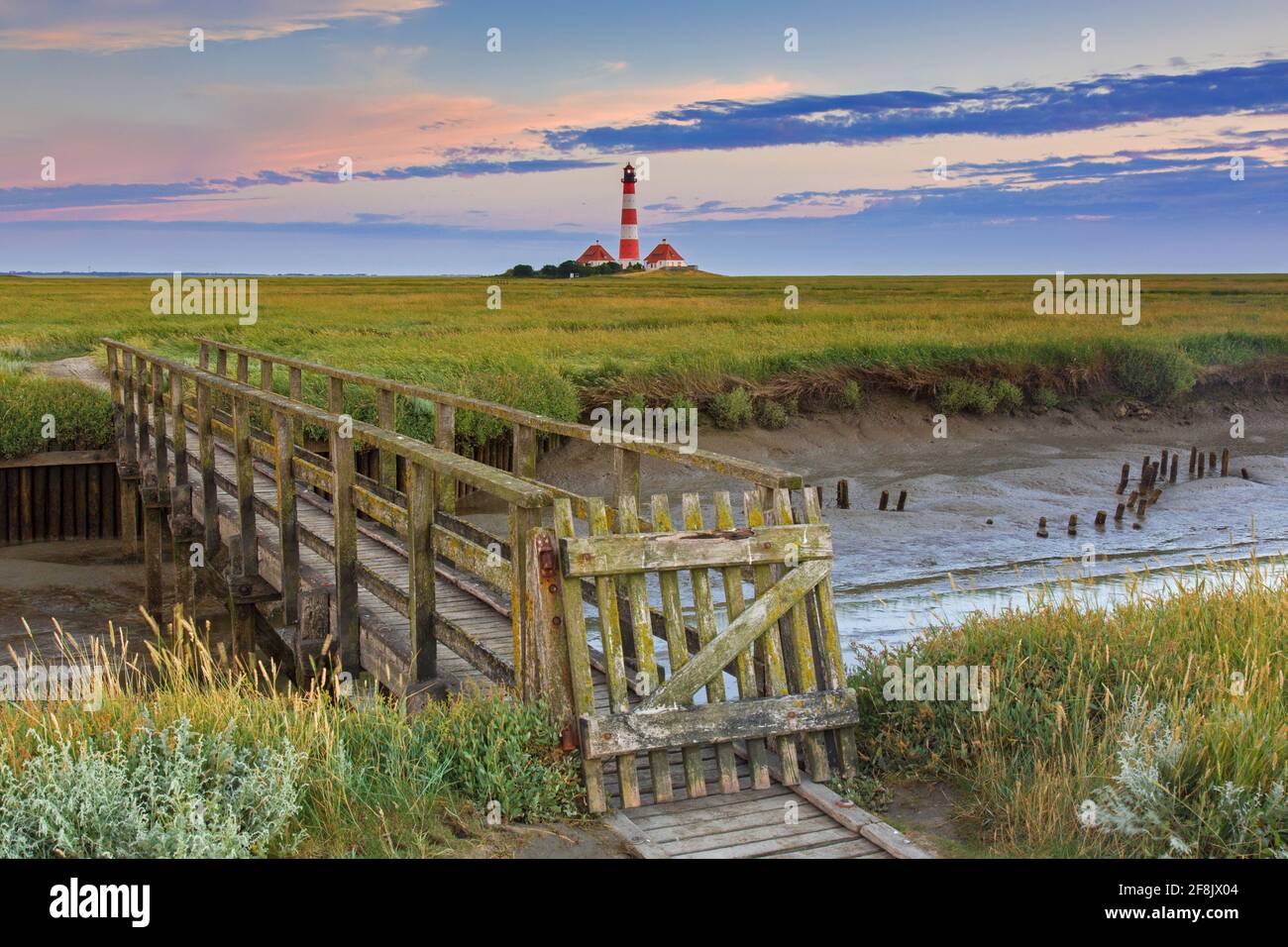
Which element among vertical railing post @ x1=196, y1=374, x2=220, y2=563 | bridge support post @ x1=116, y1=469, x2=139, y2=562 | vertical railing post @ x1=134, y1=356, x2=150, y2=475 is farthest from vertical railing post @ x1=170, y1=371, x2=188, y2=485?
bridge support post @ x1=116, y1=469, x2=139, y2=562

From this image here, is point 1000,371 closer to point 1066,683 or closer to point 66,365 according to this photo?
point 66,365

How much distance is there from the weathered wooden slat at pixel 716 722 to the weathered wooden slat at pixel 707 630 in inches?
3.3

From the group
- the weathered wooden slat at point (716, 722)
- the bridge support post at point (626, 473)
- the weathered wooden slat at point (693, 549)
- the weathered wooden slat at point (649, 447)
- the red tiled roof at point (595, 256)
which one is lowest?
the weathered wooden slat at point (716, 722)

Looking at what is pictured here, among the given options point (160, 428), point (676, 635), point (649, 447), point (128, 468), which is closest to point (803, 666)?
point (676, 635)

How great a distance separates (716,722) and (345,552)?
11.5 ft

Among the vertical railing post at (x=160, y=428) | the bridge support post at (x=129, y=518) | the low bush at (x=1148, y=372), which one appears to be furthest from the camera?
the low bush at (x=1148, y=372)

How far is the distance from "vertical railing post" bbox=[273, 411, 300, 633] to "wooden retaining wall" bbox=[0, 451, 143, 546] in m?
11.8

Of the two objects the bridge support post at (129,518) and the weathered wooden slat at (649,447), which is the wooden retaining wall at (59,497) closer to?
the bridge support post at (129,518)

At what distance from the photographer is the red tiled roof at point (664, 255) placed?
154 m

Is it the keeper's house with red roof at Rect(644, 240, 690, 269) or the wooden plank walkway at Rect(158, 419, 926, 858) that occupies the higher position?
the keeper's house with red roof at Rect(644, 240, 690, 269)

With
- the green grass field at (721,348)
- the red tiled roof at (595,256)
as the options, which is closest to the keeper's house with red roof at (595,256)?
the red tiled roof at (595,256)

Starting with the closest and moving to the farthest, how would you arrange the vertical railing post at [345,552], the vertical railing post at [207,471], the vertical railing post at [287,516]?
1. the vertical railing post at [345,552]
2. the vertical railing post at [287,516]
3. the vertical railing post at [207,471]

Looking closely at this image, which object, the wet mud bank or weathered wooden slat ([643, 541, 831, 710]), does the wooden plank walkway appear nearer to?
weathered wooden slat ([643, 541, 831, 710])

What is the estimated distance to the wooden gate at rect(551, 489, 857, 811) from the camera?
234 inches
